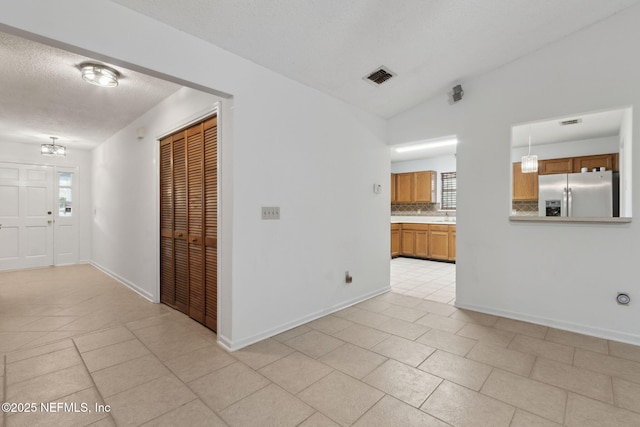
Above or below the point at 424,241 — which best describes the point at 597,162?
above

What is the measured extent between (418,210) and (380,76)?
5229 mm

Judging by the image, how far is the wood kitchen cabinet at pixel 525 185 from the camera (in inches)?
226

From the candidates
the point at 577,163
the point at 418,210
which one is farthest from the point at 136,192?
the point at 577,163

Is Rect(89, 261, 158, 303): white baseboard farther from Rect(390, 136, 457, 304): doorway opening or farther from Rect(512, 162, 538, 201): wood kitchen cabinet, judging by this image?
Rect(512, 162, 538, 201): wood kitchen cabinet

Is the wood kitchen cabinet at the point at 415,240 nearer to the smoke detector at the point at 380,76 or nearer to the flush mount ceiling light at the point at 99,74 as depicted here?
the smoke detector at the point at 380,76

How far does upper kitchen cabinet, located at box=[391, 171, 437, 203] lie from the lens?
725 cm

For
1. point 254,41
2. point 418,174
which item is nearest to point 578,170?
point 418,174

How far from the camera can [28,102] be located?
3.62 m

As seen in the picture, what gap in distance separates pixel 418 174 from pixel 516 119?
4.20 meters

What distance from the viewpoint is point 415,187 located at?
748 cm

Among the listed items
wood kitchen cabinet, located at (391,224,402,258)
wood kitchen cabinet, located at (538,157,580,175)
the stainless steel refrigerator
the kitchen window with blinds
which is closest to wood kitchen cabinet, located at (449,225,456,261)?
the kitchen window with blinds

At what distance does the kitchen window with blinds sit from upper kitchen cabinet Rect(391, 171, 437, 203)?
0.25 meters

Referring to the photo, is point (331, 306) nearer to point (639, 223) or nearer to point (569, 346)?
point (569, 346)

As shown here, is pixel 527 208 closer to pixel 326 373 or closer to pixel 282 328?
pixel 282 328
